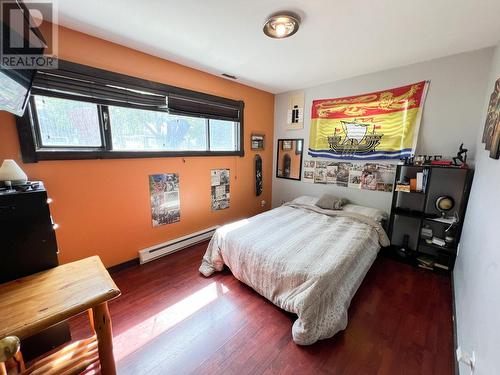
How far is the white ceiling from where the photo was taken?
1.41m

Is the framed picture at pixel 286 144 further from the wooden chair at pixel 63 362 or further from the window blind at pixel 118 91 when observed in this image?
the wooden chair at pixel 63 362

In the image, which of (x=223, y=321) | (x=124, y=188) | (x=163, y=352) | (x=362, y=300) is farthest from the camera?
(x=124, y=188)

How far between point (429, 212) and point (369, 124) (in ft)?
4.32

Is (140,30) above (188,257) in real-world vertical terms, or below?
above

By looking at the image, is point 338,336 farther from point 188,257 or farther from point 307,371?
point 188,257

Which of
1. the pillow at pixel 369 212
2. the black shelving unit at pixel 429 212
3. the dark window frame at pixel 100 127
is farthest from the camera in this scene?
the pillow at pixel 369 212

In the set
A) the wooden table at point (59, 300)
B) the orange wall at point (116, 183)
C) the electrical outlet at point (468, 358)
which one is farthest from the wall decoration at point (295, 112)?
the wooden table at point (59, 300)

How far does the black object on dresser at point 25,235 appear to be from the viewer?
3.47 feet

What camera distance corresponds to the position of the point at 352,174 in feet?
9.64

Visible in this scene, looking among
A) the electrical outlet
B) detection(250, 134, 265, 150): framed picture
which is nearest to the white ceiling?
detection(250, 134, 265, 150): framed picture

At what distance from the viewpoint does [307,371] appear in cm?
126

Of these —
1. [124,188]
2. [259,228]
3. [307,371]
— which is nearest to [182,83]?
[124,188]

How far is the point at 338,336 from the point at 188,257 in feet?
5.93

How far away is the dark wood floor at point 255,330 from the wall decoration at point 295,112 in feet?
8.21
